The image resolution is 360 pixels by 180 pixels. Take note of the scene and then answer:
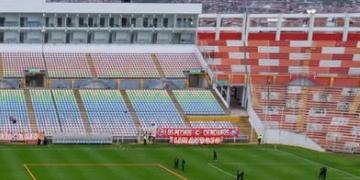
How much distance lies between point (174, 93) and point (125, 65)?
236 inches

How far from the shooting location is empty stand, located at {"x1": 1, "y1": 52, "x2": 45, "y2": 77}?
61.8 meters

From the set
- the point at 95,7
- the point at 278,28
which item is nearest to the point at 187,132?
the point at 95,7

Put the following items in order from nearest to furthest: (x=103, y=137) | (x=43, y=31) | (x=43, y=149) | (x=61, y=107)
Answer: (x=43, y=149) → (x=103, y=137) → (x=61, y=107) → (x=43, y=31)

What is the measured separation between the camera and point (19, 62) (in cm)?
6334

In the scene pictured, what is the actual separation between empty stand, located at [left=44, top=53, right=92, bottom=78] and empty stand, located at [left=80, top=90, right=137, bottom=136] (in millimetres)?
2589

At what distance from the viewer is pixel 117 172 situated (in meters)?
43.5

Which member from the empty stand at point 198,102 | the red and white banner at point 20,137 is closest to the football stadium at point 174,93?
the red and white banner at point 20,137

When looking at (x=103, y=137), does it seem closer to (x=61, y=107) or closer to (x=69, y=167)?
(x=61, y=107)

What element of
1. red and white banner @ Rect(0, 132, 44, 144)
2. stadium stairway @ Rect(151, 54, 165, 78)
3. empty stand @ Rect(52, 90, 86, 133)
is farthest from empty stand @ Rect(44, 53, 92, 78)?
red and white banner @ Rect(0, 132, 44, 144)

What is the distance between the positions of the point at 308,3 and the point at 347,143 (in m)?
32.9

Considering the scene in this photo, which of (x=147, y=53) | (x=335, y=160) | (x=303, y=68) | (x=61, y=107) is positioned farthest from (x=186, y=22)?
(x=335, y=160)

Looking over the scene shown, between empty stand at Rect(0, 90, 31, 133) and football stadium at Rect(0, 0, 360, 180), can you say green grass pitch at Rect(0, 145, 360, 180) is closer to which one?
football stadium at Rect(0, 0, 360, 180)

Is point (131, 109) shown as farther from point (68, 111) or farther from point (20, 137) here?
point (20, 137)

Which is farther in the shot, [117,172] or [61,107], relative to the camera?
[61,107]
